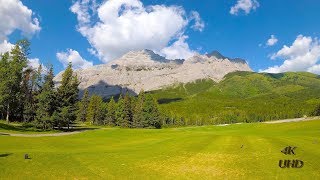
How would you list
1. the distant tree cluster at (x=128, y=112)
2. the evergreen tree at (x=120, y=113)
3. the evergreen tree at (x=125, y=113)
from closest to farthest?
the distant tree cluster at (x=128, y=112)
the evergreen tree at (x=125, y=113)
the evergreen tree at (x=120, y=113)

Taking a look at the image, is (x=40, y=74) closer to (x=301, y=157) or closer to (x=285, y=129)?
(x=285, y=129)

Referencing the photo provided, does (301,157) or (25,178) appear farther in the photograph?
(301,157)

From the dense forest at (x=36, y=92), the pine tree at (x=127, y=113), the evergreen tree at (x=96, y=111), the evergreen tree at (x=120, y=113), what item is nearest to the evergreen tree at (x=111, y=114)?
the evergreen tree at (x=96, y=111)

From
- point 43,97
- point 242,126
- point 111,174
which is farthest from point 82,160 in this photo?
point 242,126

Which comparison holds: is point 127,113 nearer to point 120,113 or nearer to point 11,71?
point 120,113

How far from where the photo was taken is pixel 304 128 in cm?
8138

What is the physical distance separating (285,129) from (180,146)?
4747cm

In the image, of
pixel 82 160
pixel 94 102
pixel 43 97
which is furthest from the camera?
pixel 94 102

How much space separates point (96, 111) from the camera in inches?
6777

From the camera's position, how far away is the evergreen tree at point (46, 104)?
Answer: 86812mm

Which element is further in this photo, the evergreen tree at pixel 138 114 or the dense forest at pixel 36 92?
the evergreen tree at pixel 138 114

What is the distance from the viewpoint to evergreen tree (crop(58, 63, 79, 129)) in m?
91.2

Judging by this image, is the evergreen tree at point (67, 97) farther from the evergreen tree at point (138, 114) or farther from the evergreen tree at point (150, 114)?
the evergreen tree at point (138, 114)

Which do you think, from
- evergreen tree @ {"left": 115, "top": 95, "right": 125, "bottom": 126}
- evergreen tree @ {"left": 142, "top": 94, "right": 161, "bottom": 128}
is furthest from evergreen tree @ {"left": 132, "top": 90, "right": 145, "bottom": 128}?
evergreen tree @ {"left": 115, "top": 95, "right": 125, "bottom": 126}
